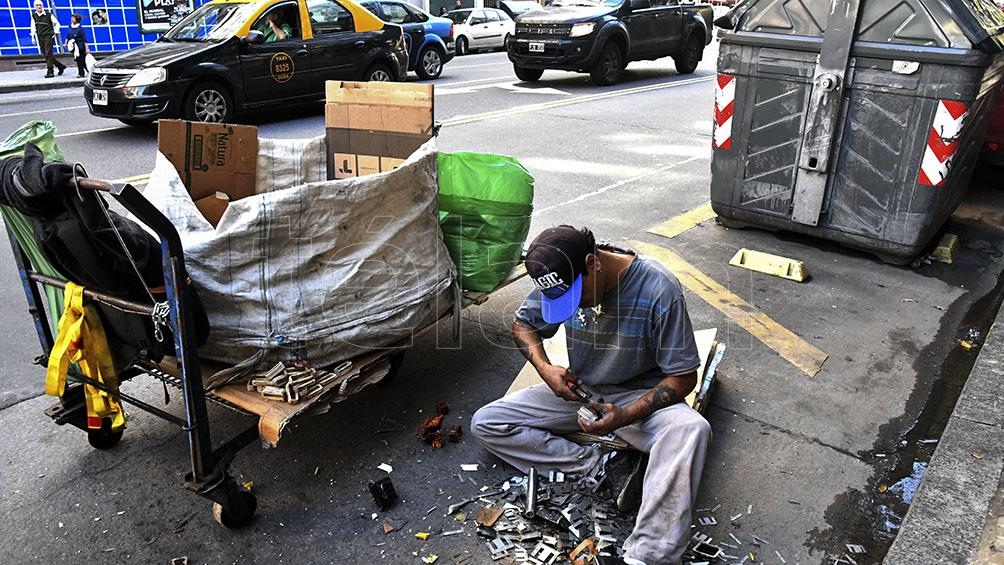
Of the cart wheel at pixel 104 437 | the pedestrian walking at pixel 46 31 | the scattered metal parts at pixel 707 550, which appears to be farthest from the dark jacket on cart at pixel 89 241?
the pedestrian walking at pixel 46 31

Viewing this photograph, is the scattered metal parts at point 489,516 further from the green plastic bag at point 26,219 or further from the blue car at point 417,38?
the blue car at point 417,38

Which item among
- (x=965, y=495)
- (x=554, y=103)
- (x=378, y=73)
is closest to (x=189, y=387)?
(x=965, y=495)

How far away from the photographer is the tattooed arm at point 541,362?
304 centimetres

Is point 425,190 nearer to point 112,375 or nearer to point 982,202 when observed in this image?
point 112,375

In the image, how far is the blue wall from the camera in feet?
60.3

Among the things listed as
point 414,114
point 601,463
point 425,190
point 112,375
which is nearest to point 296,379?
point 112,375

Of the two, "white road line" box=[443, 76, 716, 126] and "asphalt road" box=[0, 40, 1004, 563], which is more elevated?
"white road line" box=[443, 76, 716, 126]

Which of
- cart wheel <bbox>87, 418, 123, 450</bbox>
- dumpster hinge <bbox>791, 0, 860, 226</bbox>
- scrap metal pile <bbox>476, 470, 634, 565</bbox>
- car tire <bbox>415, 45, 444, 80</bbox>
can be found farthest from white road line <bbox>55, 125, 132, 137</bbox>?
scrap metal pile <bbox>476, 470, 634, 565</bbox>

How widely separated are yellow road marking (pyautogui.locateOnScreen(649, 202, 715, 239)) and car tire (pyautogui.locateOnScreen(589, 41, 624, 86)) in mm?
7767

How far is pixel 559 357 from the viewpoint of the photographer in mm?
3859

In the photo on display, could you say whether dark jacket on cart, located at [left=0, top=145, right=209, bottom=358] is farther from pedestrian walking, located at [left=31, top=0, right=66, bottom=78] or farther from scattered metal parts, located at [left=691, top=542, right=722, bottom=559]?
pedestrian walking, located at [left=31, top=0, right=66, bottom=78]

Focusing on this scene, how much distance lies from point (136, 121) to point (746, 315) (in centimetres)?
834

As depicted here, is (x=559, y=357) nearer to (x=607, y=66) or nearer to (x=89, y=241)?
(x=89, y=241)

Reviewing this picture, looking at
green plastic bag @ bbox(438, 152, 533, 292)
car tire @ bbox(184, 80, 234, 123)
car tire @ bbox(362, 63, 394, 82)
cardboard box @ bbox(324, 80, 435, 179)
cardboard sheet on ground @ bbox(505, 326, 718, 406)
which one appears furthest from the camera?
car tire @ bbox(362, 63, 394, 82)
